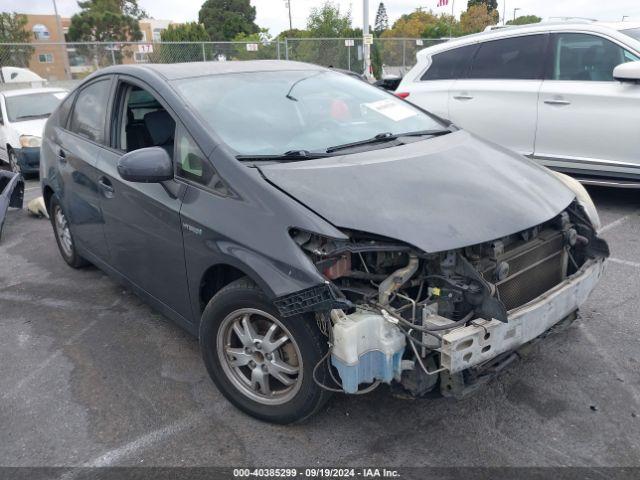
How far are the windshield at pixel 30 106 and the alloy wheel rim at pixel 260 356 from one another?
8.79m

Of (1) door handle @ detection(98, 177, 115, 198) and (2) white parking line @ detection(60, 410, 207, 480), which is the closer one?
(2) white parking line @ detection(60, 410, 207, 480)

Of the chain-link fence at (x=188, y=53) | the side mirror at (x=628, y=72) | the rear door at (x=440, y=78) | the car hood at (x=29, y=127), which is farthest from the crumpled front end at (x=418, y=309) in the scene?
the chain-link fence at (x=188, y=53)

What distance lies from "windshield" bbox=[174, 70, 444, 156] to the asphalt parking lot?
1.40 m

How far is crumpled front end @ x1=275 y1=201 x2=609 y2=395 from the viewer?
235 cm

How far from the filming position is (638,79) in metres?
5.24

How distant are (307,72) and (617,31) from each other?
353 centimetres

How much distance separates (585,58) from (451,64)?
1594mm

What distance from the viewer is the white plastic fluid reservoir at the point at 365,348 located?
7.63ft

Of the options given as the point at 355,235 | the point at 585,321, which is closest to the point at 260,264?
the point at 355,235

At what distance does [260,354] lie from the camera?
2.79m

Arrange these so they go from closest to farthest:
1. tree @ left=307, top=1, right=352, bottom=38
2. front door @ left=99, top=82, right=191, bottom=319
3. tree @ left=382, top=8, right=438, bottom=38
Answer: front door @ left=99, top=82, right=191, bottom=319 < tree @ left=307, top=1, right=352, bottom=38 < tree @ left=382, top=8, right=438, bottom=38

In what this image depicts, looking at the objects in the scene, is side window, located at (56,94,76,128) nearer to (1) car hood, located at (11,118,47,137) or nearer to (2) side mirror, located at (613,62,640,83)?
(2) side mirror, located at (613,62,640,83)

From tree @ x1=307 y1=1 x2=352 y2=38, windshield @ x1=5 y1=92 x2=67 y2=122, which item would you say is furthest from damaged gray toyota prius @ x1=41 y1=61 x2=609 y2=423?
tree @ x1=307 y1=1 x2=352 y2=38

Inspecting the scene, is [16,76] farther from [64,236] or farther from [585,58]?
[585,58]
